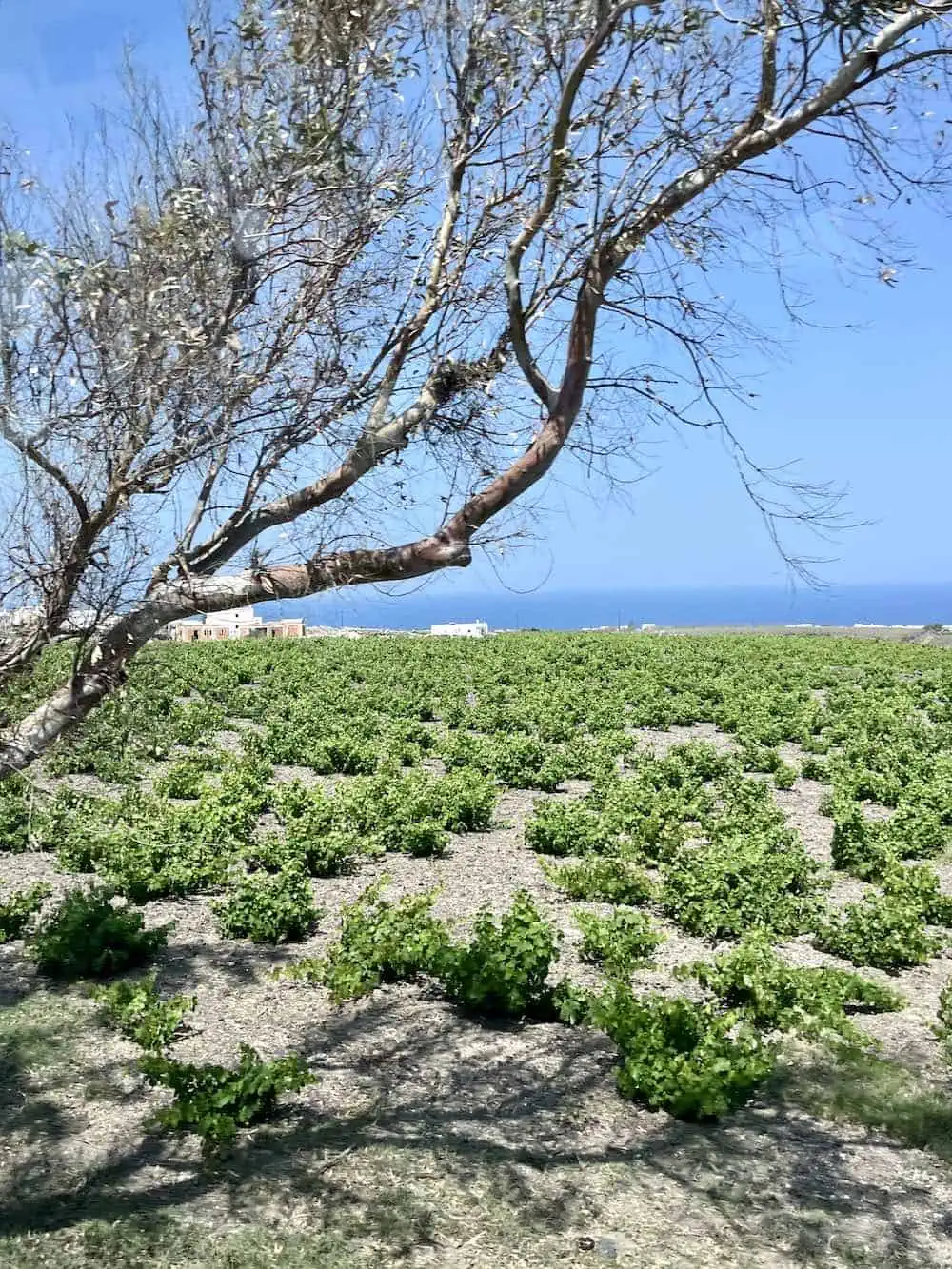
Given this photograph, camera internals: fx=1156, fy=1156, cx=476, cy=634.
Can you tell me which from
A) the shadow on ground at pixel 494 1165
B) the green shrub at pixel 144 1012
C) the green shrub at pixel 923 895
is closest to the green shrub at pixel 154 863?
the green shrub at pixel 144 1012

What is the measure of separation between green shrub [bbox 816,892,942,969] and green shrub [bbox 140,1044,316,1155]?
434 cm

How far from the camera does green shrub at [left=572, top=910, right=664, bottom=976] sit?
760cm

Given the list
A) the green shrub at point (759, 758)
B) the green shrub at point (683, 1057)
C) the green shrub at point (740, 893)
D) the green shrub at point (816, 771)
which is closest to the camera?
the green shrub at point (683, 1057)

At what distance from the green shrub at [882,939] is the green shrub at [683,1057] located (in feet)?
7.16

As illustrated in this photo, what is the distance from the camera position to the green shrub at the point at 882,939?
26.6 feet

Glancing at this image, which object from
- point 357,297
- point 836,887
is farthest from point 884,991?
point 357,297

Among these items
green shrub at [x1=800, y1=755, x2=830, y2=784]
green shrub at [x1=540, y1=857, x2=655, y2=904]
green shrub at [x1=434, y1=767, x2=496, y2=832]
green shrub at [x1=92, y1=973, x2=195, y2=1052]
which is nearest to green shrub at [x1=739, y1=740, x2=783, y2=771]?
green shrub at [x1=800, y1=755, x2=830, y2=784]

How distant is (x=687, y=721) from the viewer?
2077cm

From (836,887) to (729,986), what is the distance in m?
3.82

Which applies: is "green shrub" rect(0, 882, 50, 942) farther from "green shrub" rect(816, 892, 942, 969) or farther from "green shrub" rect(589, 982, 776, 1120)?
"green shrub" rect(816, 892, 942, 969)

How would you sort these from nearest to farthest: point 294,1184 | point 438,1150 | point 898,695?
point 294,1184, point 438,1150, point 898,695

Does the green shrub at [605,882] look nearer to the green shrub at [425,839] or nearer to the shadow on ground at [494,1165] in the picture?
the green shrub at [425,839]

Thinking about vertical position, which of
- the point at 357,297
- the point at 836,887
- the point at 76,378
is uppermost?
the point at 357,297

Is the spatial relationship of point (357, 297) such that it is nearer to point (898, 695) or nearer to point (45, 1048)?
point (45, 1048)
